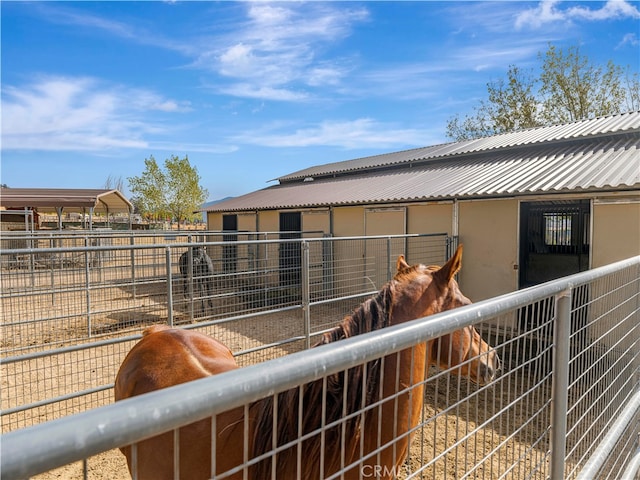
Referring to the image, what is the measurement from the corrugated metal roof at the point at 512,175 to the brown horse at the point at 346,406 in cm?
496

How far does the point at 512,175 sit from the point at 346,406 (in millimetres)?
7354

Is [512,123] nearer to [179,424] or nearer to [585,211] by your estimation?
[585,211]

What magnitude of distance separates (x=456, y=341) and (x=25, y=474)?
1.76m

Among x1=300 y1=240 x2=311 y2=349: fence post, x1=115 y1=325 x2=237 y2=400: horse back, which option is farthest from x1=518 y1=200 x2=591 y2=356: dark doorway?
x1=115 y1=325 x2=237 y2=400: horse back

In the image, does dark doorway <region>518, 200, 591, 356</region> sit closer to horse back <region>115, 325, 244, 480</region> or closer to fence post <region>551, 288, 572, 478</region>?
fence post <region>551, 288, 572, 478</region>

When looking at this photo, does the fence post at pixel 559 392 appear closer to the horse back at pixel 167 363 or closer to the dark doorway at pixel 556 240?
the horse back at pixel 167 363

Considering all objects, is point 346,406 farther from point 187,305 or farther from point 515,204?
point 515,204

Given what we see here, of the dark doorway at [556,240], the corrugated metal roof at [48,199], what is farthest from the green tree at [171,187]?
the dark doorway at [556,240]

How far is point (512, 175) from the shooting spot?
24.8ft

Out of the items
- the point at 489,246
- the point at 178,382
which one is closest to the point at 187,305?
the point at 178,382

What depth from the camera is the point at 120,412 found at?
55 cm

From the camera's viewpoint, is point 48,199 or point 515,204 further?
point 48,199

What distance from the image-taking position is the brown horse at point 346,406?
1334mm

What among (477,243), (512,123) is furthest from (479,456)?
(512,123)
